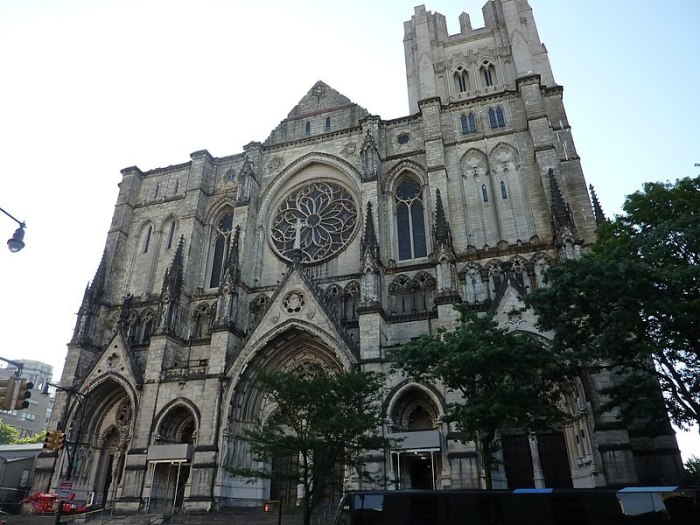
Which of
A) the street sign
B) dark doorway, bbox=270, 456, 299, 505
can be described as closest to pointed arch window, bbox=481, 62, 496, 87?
dark doorway, bbox=270, 456, 299, 505

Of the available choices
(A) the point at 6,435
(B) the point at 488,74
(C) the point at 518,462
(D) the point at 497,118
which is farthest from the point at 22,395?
(A) the point at 6,435

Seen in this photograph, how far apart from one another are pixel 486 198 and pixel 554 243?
5.39 metres

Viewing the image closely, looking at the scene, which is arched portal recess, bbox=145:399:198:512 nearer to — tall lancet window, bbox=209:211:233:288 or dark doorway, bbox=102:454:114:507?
dark doorway, bbox=102:454:114:507

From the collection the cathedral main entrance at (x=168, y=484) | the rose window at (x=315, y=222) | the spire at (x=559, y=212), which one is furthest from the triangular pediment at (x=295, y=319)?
the spire at (x=559, y=212)

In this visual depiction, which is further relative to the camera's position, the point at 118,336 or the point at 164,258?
the point at 164,258

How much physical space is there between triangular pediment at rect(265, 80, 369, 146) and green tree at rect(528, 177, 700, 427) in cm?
1996

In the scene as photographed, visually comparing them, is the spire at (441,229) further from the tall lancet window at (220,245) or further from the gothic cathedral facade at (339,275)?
the tall lancet window at (220,245)

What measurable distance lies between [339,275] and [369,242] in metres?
3.38

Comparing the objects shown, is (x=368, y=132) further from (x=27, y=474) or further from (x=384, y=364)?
(x=27, y=474)

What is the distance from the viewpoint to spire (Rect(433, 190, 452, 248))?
23516 millimetres

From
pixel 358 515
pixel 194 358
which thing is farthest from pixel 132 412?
pixel 358 515

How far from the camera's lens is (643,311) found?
13.8 metres

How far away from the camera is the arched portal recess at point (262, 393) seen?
2261 cm

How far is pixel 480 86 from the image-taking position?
32.8 meters
